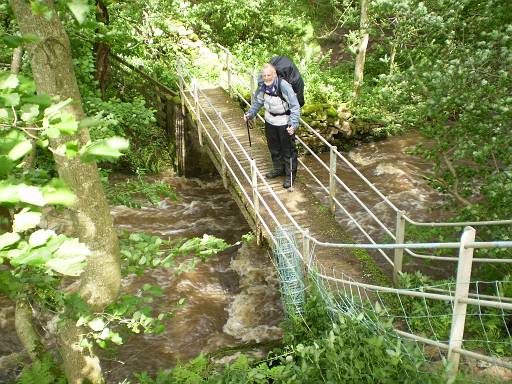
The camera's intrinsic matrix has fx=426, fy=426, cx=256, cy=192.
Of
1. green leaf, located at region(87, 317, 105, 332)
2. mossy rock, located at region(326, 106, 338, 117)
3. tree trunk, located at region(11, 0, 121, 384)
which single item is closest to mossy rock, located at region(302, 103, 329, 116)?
mossy rock, located at region(326, 106, 338, 117)

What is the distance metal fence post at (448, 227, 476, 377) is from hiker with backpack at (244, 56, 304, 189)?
11.9 feet

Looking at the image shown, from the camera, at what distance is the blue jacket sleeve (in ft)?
19.7

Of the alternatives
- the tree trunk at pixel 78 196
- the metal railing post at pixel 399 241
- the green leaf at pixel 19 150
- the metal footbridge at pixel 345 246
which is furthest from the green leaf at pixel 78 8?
the metal railing post at pixel 399 241

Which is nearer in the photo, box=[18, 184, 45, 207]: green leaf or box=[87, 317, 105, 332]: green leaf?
box=[18, 184, 45, 207]: green leaf

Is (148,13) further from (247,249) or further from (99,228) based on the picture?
(99,228)

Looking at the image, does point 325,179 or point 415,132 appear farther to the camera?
point 415,132

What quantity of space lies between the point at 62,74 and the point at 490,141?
510 centimetres

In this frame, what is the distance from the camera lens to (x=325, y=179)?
11.1 m

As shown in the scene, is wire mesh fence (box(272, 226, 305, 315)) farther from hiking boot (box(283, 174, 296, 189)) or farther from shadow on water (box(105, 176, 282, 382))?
shadow on water (box(105, 176, 282, 382))

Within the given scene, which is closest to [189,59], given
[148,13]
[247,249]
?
[148,13]

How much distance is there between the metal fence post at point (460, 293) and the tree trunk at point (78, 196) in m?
2.36

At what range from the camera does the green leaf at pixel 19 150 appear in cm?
127

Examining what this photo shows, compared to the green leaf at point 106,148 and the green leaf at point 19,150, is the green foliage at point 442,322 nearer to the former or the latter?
the green leaf at point 106,148

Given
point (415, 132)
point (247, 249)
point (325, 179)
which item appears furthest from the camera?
point (415, 132)
